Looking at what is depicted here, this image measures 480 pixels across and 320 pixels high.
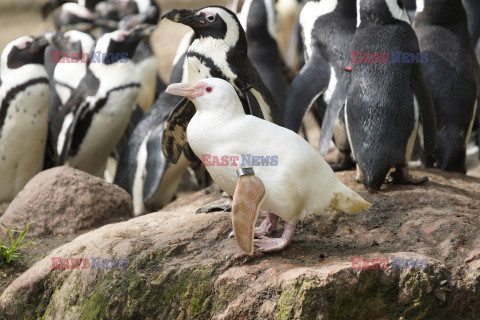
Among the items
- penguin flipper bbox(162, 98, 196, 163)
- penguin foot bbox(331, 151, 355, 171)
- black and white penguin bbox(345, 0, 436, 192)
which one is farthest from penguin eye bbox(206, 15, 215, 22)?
penguin foot bbox(331, 151, 355, 171)

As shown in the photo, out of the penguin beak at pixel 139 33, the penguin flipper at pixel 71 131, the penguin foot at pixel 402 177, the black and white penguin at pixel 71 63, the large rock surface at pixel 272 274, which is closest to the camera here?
the large rock surface at pixel 272 274

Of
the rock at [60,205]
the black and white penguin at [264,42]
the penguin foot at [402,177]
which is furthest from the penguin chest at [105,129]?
the penguin foot at [402,177]

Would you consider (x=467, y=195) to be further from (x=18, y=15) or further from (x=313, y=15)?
(x=18, y=15)

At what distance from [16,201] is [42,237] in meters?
0.27

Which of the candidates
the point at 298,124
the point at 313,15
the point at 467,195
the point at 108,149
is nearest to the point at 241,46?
the point at 298,124

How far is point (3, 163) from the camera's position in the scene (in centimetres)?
455

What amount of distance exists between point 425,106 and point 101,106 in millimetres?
2384

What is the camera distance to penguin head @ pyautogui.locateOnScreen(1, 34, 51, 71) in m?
4.59

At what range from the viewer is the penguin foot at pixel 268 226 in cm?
256

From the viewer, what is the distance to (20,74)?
179 inches

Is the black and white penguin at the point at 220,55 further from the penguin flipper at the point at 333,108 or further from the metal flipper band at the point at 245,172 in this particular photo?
the metal flipper band at the point at 245,172

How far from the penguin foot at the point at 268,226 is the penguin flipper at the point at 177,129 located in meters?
0.72

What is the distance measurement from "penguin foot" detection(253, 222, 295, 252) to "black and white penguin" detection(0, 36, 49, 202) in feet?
8.56

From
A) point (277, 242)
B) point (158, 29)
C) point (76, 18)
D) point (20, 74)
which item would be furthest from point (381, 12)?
point (158, 29)
